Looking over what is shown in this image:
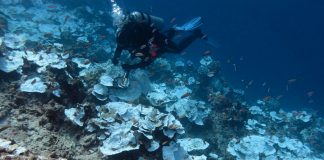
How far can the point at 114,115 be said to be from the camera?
19.0 ft

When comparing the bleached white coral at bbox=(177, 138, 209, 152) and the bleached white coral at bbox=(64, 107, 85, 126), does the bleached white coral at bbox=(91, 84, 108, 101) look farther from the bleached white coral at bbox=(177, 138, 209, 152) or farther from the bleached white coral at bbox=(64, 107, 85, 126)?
the bleached white coral at bbox=(177, 138, 209, 152)

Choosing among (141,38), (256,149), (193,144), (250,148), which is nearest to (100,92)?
(141,38)

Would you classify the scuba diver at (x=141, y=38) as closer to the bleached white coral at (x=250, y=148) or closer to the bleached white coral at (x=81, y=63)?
the bleached white coral at (x=81, y=63)

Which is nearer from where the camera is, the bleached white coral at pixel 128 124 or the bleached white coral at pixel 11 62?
the bleached white coral at pixel 128 124

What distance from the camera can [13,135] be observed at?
437 cm

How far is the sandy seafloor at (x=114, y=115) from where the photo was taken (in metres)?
4.86

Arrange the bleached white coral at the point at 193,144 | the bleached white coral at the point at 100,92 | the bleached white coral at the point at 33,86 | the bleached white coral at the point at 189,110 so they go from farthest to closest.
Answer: the bleached white coral at the point at 189,110 → the bleached white coral at the point at 193,144 → the bleached white coral at the point at 100,92 → the bleached white coral at the point at 33,86

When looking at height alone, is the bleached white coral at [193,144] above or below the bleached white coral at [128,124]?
above

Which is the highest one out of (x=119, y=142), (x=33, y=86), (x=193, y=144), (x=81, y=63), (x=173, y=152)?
(x=193, y=144)

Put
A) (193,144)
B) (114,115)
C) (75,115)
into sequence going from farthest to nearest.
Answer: (193,144) < (114,115) < (75,115)

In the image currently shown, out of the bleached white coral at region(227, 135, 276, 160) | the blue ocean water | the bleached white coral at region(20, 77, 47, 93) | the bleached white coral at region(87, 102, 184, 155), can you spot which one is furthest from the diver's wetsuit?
the blue ocean water

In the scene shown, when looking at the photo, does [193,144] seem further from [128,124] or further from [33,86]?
[33,86]

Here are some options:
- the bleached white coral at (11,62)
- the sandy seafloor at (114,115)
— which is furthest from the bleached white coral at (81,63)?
the bleached white coral at (11,62)

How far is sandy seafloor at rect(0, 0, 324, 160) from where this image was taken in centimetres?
486
